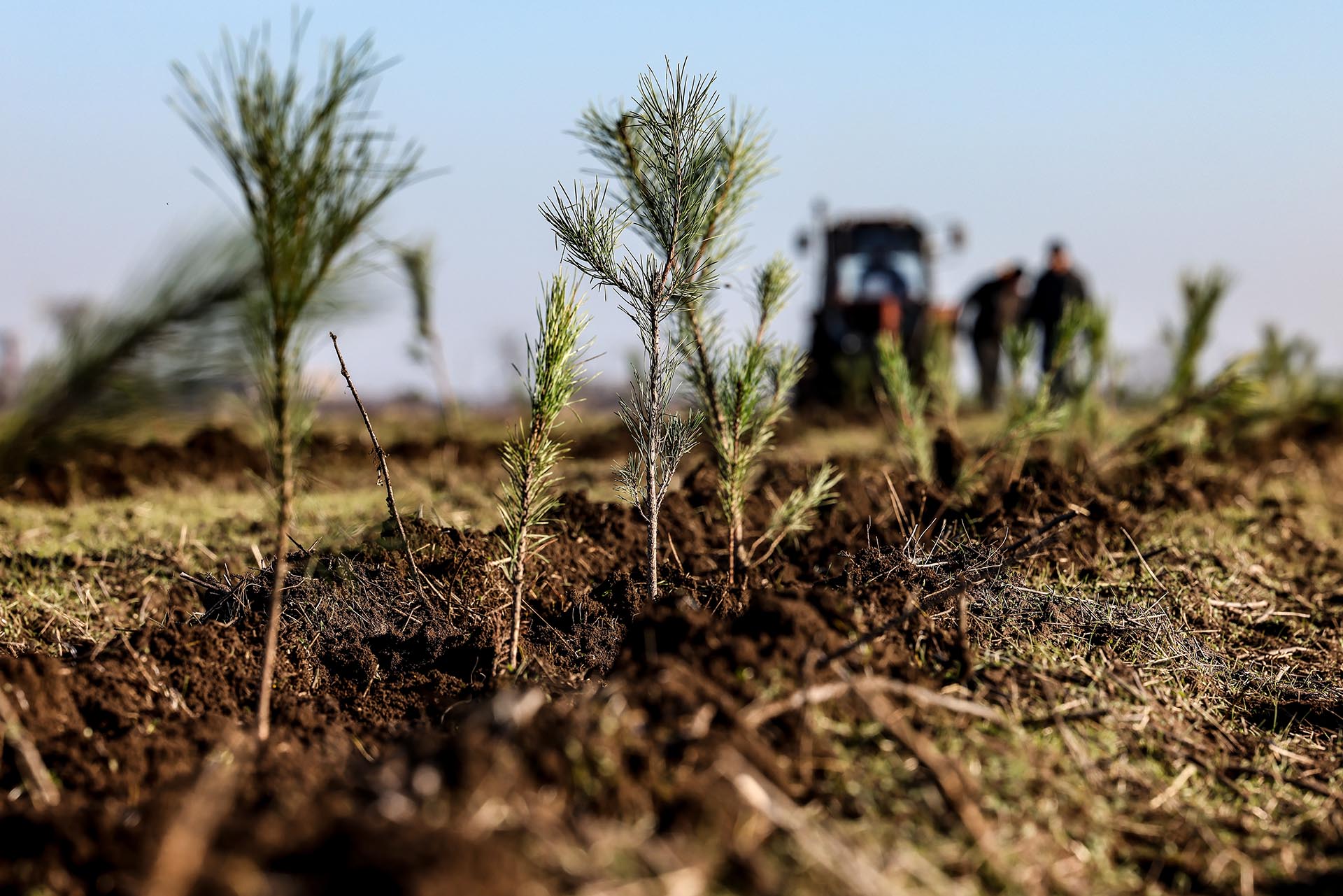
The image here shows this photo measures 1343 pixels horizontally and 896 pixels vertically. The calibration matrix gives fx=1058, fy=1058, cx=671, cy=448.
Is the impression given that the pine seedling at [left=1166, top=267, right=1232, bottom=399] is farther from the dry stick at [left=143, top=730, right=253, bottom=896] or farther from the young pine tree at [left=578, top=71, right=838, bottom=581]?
the dry stick at [left=143, top=730, right=253, bottom=896]

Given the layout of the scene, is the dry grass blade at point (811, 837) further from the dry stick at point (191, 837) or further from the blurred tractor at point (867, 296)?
the blurred tractor at point (867, 296)

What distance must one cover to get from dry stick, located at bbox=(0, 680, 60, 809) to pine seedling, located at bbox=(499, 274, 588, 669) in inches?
45.4

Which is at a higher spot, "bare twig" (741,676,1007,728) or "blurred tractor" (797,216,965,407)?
"blurred tractor" (797,216,965,407)

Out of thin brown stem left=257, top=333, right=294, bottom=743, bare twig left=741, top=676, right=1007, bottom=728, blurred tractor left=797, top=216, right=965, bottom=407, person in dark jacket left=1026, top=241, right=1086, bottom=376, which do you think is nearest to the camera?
bare twig left=741, top=676, right=1007, bottom=728

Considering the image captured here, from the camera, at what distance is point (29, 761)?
202 centimetres

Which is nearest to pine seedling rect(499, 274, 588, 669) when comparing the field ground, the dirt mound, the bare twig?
the field ground

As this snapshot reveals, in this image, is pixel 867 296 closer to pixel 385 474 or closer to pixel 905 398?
pixel 905 398

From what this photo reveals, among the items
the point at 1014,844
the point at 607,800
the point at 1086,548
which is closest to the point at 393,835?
the point at 607,800

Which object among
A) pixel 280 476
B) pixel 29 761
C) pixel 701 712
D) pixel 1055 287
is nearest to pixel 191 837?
pixel 29 761

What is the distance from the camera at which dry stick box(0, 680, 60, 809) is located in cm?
206

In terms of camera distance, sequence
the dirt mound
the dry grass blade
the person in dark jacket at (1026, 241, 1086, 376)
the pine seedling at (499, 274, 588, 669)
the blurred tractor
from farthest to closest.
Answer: the blurred tractor
the person in dark jacket at (1026, 241, 1086, 376)
the dirt mound
the pine seedling at (499, 274, 588, 669)
the dry grass blade

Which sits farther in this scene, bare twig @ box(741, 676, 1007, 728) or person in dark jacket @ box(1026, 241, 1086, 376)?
person in dark jacket @ box(1026, 241, 1086, 376)

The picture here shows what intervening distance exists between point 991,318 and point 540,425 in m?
12.1

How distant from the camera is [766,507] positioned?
190 inches
